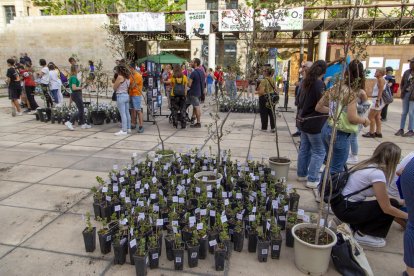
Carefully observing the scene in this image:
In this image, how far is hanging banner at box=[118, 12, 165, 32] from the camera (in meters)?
17.9

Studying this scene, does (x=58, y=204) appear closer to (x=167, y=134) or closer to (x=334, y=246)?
(x=334, y=246)

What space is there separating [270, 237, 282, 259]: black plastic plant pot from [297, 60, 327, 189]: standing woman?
1805 mm

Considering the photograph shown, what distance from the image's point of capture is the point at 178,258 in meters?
2.71

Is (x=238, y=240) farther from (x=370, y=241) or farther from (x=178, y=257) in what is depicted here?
(x=370, y=241)

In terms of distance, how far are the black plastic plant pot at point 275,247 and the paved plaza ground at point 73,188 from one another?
6cm

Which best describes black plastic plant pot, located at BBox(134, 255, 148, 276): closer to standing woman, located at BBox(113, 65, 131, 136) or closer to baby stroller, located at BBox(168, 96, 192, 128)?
standing woman, located at BBox(113, 65, 131, 136)

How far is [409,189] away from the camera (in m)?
2.14

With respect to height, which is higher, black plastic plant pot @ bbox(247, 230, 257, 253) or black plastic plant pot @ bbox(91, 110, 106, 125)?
black plastic plant pot @ bbox(91, 110, 106, 125)

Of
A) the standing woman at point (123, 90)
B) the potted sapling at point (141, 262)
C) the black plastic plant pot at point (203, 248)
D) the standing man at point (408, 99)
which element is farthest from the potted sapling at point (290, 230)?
the standing man at point (408, 99)

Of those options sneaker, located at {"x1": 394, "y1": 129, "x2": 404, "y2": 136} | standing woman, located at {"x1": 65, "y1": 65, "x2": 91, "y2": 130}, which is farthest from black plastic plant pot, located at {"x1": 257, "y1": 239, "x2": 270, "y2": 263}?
sneaker, located at {"x1": 394, "y1": 129, "x2": 404, "y2": 136}

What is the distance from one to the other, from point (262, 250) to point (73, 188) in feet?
9.71

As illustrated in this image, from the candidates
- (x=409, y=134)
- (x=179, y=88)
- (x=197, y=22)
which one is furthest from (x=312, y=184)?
(x=197, y=22)

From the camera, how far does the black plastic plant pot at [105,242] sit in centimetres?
288

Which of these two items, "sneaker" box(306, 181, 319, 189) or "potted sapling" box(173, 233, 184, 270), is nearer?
"potted sapling" box(173, 233, 184, 270)
